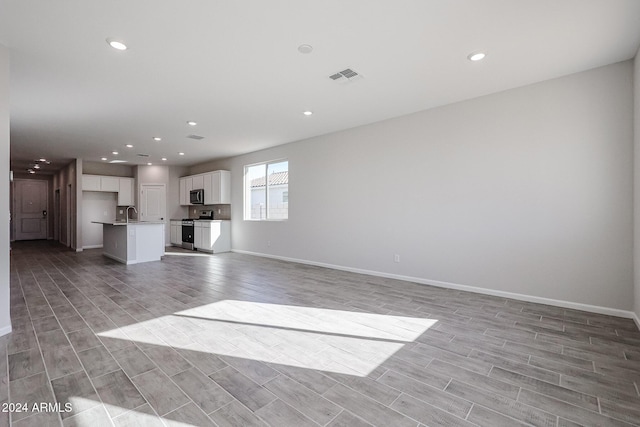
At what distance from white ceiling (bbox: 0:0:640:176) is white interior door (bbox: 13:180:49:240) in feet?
30.7

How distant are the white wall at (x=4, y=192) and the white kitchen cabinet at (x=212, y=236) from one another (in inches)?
209

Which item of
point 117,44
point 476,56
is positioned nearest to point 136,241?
point 117,44

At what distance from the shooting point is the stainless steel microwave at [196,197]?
9008 mm

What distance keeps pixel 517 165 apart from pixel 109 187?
10885mm

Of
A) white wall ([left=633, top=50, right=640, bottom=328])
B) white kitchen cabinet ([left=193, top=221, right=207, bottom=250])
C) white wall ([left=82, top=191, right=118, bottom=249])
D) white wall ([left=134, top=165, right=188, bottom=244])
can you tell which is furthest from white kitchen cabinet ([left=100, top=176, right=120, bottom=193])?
white wall ([left=633, top=50, right=640, bottom=328])

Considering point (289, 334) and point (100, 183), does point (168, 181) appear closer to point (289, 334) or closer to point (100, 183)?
point (100, 183)

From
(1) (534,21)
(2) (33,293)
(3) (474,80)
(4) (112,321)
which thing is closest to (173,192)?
(2) (33,293)

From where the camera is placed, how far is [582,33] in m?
2.67

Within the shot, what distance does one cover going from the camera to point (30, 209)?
38.2 ft

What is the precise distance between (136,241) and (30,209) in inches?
357

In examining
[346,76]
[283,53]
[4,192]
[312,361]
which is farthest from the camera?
[346,76]

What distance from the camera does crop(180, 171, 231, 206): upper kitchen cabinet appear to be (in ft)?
27.5

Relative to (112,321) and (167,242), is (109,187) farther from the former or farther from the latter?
(112,321)

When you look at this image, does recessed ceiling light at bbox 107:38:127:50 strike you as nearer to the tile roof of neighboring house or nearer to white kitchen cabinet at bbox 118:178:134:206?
the tile roof of neighboring house
